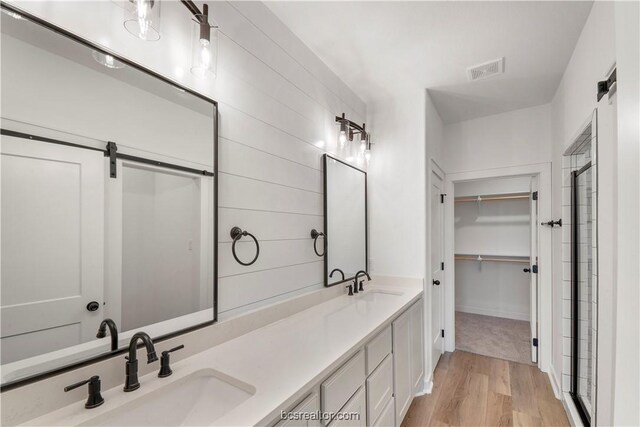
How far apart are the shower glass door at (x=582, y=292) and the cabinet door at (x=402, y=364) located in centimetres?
111

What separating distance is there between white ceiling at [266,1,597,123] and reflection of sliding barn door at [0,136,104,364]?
148 centimetres

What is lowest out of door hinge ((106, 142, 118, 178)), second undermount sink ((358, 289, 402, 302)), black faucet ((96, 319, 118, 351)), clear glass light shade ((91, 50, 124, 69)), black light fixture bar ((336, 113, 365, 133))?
second undermount sink ((358, 289, 402, 302))

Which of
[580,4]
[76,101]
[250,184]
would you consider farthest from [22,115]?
[580,4]

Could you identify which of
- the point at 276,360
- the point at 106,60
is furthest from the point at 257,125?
the point at 276,360

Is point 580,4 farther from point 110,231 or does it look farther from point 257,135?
point 110,231

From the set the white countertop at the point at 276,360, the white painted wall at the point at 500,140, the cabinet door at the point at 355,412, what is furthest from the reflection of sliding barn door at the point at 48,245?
the white painted wall at the point at 500,140

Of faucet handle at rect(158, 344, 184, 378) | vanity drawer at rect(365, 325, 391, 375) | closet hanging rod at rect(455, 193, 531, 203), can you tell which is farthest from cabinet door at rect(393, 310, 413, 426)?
closet hanging rod at rect(455, 193, 531, 203)

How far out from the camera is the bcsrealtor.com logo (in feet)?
3.19

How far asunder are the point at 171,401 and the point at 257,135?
4.25 ft

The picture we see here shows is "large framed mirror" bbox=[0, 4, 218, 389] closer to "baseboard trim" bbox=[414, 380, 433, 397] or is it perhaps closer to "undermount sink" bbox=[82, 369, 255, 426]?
"undermount sink" bbox=[82, 369, 255, 426]

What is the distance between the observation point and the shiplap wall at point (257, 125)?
3.92ft

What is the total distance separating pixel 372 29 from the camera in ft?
6.40

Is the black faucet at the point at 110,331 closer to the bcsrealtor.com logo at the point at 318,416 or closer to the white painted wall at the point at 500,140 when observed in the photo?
the bcsrealtor.com logo at the point at 318,416

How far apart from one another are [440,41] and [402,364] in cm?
231
